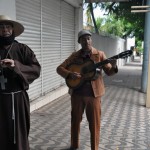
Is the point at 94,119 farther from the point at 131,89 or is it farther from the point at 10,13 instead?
the point at 131,89

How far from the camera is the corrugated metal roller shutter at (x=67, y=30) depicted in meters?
11.1

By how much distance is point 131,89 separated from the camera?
12.4 m

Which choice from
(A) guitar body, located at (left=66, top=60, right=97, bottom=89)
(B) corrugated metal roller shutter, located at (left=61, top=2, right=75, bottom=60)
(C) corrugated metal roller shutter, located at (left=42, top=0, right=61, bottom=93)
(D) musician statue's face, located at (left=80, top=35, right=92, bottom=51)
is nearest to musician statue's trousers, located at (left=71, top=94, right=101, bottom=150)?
(A) guitar body, located at (left=66, top=60, right=97, bottom=89)

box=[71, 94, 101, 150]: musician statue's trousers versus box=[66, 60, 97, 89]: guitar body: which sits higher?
box=[66, 60, 97, 89]: guitar body

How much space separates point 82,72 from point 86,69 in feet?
0.27

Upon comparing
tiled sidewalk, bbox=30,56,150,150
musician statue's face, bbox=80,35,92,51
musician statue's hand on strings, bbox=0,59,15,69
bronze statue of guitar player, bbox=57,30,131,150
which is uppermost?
musician statue's face, bbox=80,35,92,51

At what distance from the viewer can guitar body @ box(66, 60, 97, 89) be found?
183 inches

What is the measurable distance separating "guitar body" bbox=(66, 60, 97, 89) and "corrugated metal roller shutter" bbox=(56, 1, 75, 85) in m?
6.13

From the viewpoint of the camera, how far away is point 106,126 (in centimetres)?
670

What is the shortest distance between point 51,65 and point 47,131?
3840 mm

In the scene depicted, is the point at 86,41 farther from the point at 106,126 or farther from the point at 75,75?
the point at 106,126

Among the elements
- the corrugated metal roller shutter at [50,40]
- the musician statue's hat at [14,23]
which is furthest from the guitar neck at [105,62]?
the corrugated metal roller shutter at [50,40]

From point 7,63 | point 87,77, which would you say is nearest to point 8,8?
point 87,77

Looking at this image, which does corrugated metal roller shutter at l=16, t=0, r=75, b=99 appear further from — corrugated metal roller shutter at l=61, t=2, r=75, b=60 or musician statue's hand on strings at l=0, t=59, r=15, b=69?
musician statue's hand on strings at l=0, t=59, r=15, b=69
